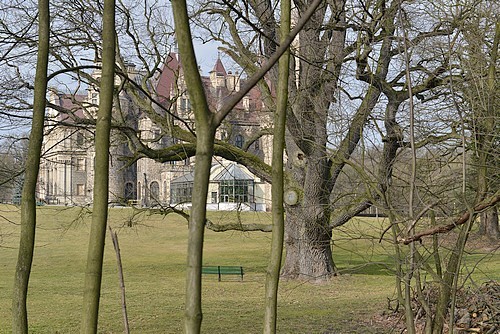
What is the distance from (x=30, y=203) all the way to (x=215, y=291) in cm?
1449

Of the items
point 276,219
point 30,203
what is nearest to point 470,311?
point 276,219

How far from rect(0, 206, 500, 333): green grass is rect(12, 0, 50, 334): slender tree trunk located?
284 cm

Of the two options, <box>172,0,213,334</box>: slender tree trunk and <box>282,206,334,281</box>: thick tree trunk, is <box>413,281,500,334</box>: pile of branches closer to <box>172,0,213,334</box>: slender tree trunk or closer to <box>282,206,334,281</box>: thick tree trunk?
<box>172,0,213,334</box>: slender tree trunk

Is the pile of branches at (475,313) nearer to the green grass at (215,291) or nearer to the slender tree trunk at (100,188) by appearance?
the green grass at (215,291)

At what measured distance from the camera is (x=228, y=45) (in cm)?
1705

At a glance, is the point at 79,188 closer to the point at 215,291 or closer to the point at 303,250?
the point at 215,291

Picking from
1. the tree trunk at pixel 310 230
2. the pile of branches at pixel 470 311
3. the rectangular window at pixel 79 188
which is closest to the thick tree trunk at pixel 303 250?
the tree trunk at pixel 310 230

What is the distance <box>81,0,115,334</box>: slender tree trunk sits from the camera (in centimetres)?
322

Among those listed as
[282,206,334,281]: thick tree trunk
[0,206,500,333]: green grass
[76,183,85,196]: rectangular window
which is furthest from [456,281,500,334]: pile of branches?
[76,183,85,196]: rectangular window

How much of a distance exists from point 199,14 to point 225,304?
646cm

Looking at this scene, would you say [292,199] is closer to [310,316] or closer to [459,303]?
[310,316]

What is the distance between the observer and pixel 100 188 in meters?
3.29

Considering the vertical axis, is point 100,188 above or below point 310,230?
above

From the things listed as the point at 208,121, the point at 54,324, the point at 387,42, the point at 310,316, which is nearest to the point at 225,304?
the point at 310,316
